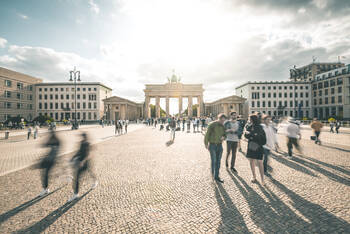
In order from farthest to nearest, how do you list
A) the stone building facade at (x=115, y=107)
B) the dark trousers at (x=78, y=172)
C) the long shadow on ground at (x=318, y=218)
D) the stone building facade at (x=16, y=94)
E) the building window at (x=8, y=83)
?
1. the stone building facade at (x=115, y=107)
2. the building window at (x=8, y=83)
3. the stone building facade at (x=16, y=94)
4. the dark trousers at (x=78, y=172)
5. the long shadow on ground at (x=318, y=218)

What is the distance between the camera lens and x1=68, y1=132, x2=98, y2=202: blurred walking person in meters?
4.11

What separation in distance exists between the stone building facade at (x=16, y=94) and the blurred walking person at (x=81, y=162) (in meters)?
66.1

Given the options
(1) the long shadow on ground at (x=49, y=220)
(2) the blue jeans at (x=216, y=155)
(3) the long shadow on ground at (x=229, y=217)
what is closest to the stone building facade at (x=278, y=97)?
(2) the blue jeans at (x=216, y=155)

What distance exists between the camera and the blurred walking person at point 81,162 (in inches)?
162

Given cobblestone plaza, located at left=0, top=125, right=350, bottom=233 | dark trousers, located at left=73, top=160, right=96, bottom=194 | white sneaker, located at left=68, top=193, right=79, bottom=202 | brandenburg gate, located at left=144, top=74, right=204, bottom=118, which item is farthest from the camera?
brandenburg gate, located at left=144, top=74, right=204, bottom=118

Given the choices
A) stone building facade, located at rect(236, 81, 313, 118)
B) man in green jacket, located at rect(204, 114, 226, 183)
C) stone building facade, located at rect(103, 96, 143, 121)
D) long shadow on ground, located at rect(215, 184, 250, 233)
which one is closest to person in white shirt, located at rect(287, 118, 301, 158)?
man in green jacket, located at rect(204, 114, 226, 183)

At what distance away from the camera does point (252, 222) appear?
3.10 m

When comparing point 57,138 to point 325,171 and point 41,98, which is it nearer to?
point 325,171

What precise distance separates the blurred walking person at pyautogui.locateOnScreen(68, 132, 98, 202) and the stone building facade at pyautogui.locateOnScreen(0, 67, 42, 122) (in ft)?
217

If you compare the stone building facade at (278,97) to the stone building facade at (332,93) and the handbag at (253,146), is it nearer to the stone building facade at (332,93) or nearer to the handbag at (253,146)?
the stone building facade at (332,93)

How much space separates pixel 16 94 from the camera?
56.4 meters

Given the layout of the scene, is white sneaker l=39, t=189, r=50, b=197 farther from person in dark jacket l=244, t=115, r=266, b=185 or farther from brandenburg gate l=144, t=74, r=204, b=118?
brandenburg gate l=144, t=74, r=204, b=118

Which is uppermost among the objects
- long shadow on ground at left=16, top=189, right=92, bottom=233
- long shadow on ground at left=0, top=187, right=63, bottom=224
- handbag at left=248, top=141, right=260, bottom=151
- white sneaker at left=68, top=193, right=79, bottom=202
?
handbag at left=248, top=141, right=260, bottom=151

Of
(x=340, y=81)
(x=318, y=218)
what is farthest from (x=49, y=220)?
(x=340, y=81)
